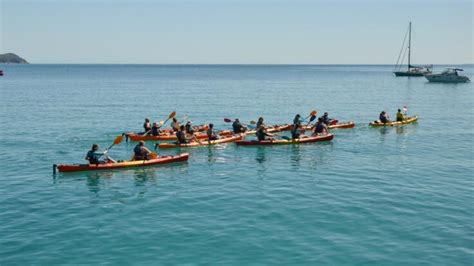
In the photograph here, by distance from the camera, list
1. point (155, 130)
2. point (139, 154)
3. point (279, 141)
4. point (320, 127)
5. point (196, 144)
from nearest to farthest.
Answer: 1. point (139, 154)
2. point (196, 144)
3. point (279, 141)
4. point (155, 130)
5. point (320, 127)

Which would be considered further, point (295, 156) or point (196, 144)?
point (196, 144)

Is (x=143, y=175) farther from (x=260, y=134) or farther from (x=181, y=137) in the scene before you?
(x=260, y=134)

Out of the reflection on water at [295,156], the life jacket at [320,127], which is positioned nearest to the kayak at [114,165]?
the reflection on water at [295,156]

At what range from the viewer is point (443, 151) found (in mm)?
36688

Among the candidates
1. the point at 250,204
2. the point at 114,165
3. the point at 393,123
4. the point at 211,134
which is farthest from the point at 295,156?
the point at 393,123

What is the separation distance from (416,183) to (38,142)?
2827cm

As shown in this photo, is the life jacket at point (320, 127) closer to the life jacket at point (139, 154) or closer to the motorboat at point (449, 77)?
the life jacket at point (139, 154)

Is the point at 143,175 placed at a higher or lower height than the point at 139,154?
lower

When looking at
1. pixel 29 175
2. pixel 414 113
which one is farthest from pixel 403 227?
pixel 414 113

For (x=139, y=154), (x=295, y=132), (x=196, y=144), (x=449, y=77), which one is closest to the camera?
(x=139, y=154)

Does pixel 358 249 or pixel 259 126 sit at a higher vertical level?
pixel 259 126

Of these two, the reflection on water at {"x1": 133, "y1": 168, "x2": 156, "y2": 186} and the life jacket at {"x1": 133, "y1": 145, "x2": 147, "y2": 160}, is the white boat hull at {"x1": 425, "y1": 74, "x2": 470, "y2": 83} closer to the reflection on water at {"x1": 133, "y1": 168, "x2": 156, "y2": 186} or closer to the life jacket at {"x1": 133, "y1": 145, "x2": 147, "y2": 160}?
the life jacket at {"x1": 133, "y1": 145, "x2": 147, "y2": 160}

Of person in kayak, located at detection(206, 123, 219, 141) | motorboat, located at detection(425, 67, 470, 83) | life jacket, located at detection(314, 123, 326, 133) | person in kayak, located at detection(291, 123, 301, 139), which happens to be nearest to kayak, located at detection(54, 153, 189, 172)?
person in kayak, located at detection(206, 123, 219, 141)

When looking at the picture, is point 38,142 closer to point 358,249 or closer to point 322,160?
point 322,160
